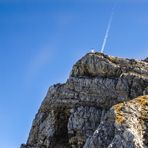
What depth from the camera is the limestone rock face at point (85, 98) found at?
58.3 m

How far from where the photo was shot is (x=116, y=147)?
2934 centimetres

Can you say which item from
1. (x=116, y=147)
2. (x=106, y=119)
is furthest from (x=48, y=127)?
(x=116, y=147)

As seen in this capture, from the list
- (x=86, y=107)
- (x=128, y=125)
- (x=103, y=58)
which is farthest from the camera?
(x=103, y=58)

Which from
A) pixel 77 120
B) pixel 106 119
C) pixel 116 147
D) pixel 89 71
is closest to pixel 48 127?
pixel 77 120

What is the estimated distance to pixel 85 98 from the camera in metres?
63.2

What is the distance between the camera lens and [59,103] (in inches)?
2525

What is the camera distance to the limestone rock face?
5834 centimetres

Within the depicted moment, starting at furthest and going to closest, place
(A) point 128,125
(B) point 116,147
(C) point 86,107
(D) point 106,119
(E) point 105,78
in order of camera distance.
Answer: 1. (E) point 105,78
2. (C) point 86,107
3. (D) point 106,119
4. (A) point 128,125
5. (B) point 116,147

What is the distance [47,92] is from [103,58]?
1129cm

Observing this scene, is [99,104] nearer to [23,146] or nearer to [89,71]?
[89,71]

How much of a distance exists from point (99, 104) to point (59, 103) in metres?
6.48

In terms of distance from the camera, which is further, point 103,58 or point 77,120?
point 103,58

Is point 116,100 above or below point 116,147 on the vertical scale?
above

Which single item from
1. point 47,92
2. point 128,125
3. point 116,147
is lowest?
point 116,147
